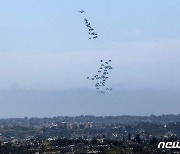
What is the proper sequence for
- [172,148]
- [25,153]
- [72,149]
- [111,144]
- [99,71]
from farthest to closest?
[111,144] → [72,149] → [25,153] → [172,148] → [99,71]

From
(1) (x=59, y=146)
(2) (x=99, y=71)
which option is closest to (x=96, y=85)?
(2) (x=99, y=71)

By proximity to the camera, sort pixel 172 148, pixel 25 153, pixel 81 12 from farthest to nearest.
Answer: pixel 25 153 → pixel 172 148 → pixel 81 12

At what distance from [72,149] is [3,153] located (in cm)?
1702

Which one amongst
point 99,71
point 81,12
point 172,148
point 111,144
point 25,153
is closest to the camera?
point 81,12

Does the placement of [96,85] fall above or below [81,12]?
below

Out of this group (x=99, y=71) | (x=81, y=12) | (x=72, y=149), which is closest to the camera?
(x=81, y=12)

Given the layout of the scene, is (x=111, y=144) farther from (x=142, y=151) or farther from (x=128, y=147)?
(x=142, y=151)

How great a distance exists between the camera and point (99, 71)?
208 feet

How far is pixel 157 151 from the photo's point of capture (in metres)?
113

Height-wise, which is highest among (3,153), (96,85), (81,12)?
(81,12)

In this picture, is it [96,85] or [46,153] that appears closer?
[96,85]

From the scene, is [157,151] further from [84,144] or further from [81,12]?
[81,12]

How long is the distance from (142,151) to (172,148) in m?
8.21

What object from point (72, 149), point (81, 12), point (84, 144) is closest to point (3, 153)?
point (72, 149)
